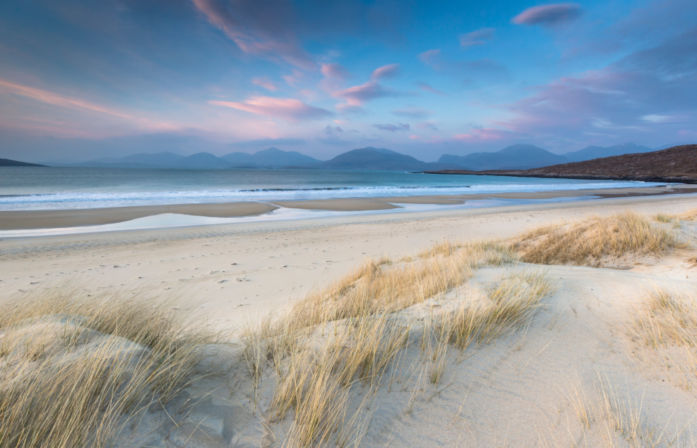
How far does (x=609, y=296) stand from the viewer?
11.0 feet

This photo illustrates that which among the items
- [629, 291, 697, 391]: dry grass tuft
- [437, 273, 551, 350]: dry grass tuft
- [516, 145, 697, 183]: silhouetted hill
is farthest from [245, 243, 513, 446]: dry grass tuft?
[516, 145, 697, 183]: silhouetted hill

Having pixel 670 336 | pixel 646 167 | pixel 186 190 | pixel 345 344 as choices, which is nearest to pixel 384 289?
pixel 345 344

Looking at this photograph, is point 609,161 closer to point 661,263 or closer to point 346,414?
point 661,263

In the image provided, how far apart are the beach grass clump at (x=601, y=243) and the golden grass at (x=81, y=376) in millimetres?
6281

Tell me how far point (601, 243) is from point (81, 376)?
7.88m

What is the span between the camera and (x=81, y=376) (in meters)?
1.61

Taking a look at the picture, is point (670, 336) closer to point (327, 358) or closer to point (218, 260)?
point (327, 358)

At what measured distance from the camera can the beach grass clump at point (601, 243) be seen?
19.2ft

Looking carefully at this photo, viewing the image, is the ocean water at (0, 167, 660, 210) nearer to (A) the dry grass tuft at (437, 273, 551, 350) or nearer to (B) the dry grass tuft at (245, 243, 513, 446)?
(B) the dry grass tuft at (245, 243, 513, 446)

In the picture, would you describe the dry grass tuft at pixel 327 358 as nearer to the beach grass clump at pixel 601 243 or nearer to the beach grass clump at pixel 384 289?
the beach grass clump at pixel 384 289

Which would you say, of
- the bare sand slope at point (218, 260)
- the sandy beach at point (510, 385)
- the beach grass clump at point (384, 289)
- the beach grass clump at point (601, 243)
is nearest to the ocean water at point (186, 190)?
the bare sand slope at point (218, 260)

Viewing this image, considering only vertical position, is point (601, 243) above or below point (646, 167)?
below

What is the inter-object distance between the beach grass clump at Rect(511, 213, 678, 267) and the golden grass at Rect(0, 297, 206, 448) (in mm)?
6281

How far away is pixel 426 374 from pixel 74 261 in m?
8.53
